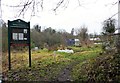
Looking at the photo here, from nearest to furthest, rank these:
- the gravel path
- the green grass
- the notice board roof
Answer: the gravel path, the green grass, the notice board roof

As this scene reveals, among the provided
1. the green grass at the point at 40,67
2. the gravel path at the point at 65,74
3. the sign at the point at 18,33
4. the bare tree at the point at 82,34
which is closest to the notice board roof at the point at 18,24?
the sign at the point at 18,33

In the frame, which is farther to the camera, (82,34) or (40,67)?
(82,34)

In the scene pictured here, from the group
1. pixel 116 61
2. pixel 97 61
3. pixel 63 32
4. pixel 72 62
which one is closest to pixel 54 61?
pixel 72 62

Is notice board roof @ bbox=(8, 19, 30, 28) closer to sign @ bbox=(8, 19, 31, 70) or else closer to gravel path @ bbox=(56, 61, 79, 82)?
sign @ bbox=(8, 19, 31, 70)

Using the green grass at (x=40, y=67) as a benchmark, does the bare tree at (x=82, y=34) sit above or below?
above

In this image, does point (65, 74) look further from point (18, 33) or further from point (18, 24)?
point (18, 24)

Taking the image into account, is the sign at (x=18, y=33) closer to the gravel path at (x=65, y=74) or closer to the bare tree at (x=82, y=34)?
the gravel path at (x=65, y=74)

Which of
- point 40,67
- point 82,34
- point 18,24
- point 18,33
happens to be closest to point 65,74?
point 40,67

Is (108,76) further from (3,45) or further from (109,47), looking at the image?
(3,45)

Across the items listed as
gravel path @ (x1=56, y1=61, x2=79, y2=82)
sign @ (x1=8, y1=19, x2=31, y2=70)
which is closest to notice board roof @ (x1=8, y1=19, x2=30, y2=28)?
sign @ (x1=8, y1=19, x2=31, y2=70)

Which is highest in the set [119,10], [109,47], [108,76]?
[119,10]

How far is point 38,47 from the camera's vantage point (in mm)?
12914

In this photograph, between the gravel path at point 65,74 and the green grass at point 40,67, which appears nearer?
the gravel path at point 65,74

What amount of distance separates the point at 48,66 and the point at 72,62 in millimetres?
976
